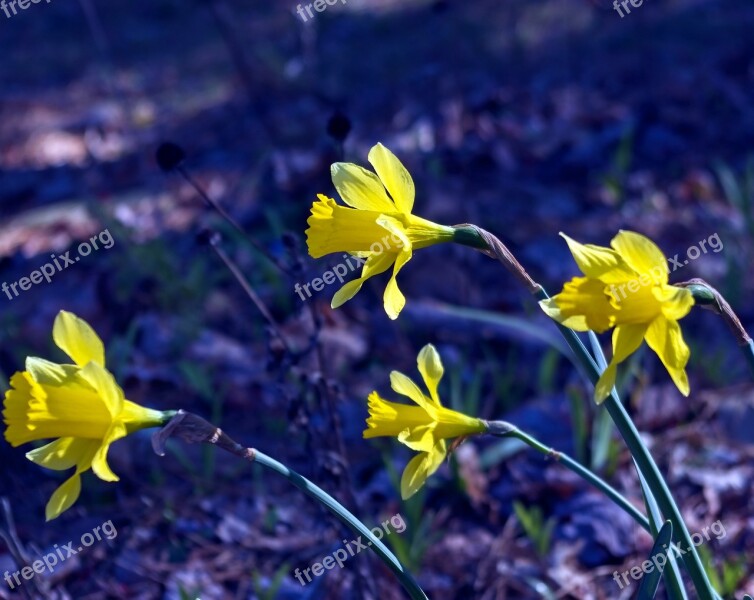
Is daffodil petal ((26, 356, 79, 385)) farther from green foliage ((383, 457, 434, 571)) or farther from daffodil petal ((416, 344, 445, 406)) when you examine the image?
green foliage ((383, 457, 434, 571))

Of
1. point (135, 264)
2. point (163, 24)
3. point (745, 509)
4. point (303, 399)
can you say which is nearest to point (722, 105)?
point (745, 509)

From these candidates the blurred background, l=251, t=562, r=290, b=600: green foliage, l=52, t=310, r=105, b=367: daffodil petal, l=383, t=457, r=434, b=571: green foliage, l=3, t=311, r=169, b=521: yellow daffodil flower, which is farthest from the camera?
the blurred background

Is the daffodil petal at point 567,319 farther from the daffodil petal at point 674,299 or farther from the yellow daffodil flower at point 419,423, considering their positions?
the yellow daffodil flower at point 419,423

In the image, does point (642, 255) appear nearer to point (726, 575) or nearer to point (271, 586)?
point (726, 575)

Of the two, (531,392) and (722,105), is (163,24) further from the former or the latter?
(531,392)

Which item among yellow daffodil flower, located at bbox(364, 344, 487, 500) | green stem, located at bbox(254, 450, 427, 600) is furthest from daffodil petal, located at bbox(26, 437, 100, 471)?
yellow daffodil flower, located at bbox(364, 344, 487, 500)

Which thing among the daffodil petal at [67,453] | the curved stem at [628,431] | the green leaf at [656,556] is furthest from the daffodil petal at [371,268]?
the green leaf at [656,556]
